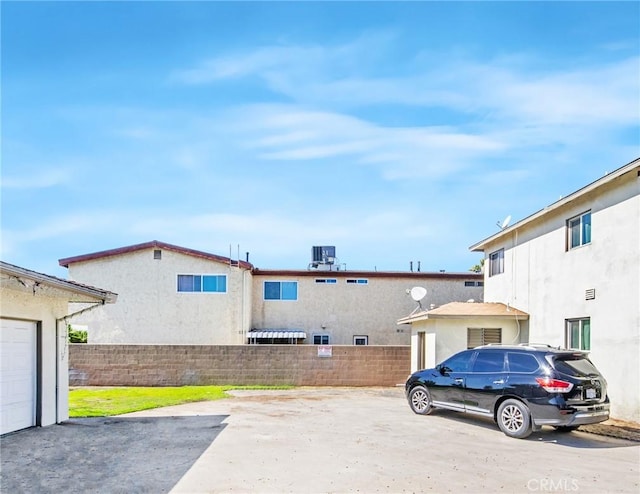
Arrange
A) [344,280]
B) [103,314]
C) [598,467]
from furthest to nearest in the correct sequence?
[344,280] → [103,314] → [598,467]

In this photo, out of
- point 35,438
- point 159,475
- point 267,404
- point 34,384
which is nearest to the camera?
point 159,475

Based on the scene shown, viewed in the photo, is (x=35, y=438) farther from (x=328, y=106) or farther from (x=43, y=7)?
(x=328, y=106)

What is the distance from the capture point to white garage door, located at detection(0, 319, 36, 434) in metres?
11.2

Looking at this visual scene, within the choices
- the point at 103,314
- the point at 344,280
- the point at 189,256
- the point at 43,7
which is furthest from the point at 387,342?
the point at 43,7

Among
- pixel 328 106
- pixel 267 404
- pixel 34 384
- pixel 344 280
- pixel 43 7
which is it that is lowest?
pixel 267 404

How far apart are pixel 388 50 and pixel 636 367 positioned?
8562 mm

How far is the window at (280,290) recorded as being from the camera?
2981 cm

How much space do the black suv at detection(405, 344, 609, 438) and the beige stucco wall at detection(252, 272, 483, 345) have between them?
16.4 meters

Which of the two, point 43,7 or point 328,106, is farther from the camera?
point 328,106

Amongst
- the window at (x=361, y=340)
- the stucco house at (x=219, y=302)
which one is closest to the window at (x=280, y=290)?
the stucco house at (x=219, y=302)

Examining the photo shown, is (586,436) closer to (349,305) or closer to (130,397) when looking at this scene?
(130,397)

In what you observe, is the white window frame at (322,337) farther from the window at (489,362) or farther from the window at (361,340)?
the window at (489,362)

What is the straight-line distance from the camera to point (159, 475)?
8352mm

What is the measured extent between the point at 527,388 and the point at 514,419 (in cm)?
67
